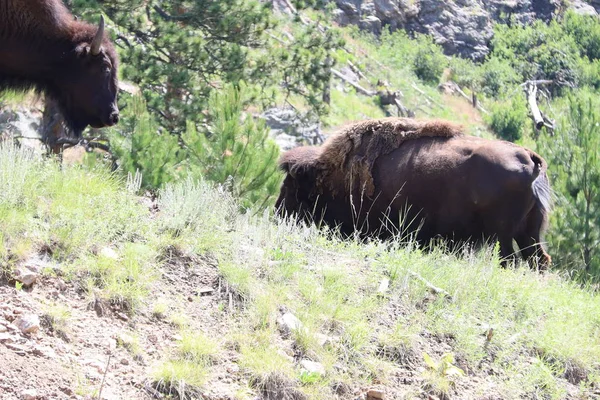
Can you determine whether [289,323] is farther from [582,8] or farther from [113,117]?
[582,8]

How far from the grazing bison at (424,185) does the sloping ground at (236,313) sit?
1967mm

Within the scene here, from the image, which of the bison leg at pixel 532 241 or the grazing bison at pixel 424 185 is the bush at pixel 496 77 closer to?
the grazing bison at pixel 424 185

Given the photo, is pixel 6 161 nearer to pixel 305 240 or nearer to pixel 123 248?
pixel 123 248

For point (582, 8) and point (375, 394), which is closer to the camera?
point (375, 394)

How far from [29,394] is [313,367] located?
1.55m

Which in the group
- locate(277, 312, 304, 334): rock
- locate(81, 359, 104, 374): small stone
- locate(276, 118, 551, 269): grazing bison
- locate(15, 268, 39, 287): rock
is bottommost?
locate(276, 118, 551, 269): grazing bison

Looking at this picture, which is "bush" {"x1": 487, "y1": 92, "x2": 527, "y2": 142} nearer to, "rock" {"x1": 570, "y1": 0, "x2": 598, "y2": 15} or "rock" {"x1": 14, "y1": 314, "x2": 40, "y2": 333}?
"rock" {"x1": 570, "y1": 0, "x2": 598, "y2": 15}

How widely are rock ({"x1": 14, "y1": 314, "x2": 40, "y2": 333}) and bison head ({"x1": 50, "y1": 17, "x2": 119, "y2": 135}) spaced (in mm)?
4809

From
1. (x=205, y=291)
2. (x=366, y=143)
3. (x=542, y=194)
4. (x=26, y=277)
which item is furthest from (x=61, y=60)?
(x=542, y=194)

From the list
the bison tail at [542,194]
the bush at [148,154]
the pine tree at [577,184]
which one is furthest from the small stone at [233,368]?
the pine tree at [577,184]

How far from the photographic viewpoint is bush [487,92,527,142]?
41375 mm

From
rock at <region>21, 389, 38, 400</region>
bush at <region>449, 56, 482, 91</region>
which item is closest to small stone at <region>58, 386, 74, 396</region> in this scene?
rock at <region>21, 389, 38, 400</region>

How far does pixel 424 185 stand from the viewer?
845 cm

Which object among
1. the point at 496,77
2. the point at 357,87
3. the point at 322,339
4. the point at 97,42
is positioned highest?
the point at 97,42
